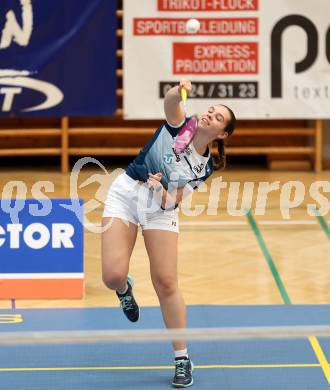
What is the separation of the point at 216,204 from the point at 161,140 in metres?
5.25

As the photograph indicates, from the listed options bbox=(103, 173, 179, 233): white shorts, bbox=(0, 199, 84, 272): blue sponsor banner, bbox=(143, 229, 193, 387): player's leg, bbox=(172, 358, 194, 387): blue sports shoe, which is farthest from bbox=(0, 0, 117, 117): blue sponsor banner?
bbox=(172, 358, 194, 387): blue sports shoe

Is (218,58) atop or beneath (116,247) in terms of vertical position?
atop

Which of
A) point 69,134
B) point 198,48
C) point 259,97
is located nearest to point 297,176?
point 259,97

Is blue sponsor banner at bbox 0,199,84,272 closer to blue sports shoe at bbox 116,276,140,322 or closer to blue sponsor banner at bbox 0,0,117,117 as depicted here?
blue sports shoe at bbox 116,276,140,322

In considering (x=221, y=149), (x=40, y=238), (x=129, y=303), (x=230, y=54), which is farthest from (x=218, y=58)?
(x=221, y=149)

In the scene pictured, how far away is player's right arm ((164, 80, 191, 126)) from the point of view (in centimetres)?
582

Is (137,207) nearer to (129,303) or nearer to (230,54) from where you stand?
(129,303)

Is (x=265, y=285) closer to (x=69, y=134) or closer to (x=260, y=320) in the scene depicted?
(x=260, y=320)

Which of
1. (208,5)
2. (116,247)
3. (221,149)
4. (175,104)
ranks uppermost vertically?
(208,5)

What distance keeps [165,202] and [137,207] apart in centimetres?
23

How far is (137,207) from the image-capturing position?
6.16 meters

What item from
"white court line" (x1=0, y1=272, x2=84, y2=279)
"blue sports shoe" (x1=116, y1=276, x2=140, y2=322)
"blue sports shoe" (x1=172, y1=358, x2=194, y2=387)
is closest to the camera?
"blue sports shoe" (x1=172, y1=358, x2=194, y2=387)

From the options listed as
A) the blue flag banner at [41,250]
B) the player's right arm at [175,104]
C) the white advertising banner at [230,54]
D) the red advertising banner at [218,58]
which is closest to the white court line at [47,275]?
the blue flag banner at [41,250]

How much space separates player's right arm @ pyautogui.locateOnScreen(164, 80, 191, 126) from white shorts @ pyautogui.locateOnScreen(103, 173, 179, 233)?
0.45 meters
